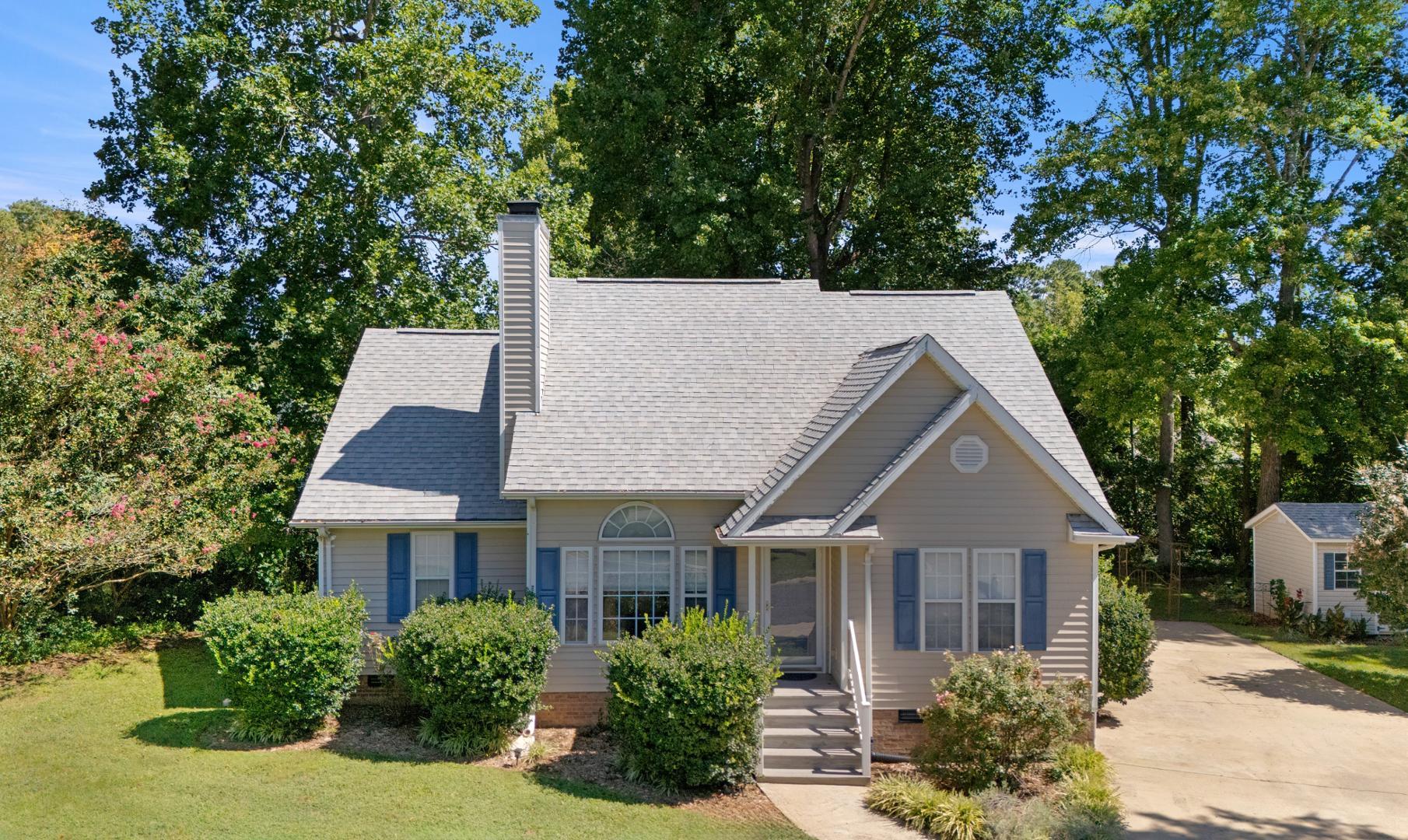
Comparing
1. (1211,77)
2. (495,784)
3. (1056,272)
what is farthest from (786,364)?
(1056,272)

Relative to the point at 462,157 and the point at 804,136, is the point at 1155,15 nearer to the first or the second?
the point at 804,136

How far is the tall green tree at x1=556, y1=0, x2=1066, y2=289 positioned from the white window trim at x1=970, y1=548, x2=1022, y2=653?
15.5 m

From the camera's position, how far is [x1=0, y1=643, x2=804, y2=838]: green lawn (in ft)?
30.8

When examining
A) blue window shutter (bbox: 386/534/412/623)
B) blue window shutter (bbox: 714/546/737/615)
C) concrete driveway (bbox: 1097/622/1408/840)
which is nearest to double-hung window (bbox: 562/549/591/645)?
blue window shutter (bbox: 714/546/737/615)

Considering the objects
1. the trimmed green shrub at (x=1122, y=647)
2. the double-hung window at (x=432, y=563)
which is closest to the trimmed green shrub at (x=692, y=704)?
the double-hung window at (x=432, y=563)

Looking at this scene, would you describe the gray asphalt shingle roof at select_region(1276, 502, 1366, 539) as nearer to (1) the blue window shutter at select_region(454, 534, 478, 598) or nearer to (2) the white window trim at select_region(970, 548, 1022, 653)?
(2) the white window trim at select_region(970, 548, 1022, 653)

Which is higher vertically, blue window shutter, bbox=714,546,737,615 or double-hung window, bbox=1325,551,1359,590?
blue window shutter, bbox=714,546,737,615

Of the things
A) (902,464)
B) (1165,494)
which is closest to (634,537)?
(902,464)

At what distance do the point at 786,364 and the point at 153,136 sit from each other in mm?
15116

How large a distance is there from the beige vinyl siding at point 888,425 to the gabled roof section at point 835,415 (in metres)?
0.26

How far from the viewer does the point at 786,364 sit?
15.6 meters

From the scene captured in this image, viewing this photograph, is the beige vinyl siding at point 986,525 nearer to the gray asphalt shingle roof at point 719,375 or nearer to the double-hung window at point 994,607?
the double-hung window at point 994,607

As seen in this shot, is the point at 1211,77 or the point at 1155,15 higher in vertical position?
the point at 1155,15

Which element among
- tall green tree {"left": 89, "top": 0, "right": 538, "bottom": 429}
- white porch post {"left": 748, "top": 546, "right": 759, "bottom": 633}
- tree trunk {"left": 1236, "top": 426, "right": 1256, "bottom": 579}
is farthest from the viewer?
tree trunk {"left": 1236, "top": 426, "right": 1256, "bottom": 579}
